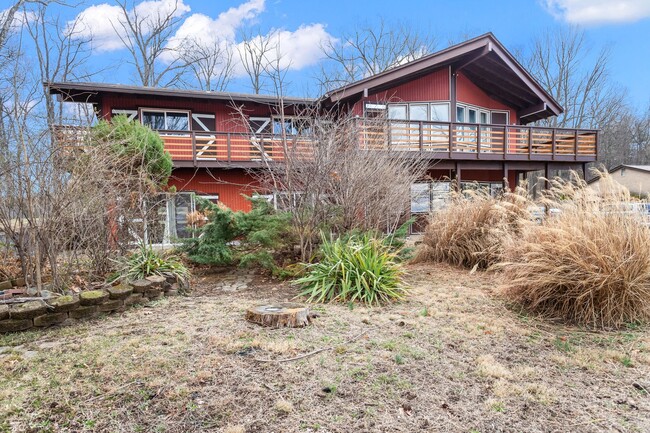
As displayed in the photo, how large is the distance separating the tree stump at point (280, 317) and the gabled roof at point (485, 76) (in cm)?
905

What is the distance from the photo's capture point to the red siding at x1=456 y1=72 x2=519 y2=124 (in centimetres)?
1540

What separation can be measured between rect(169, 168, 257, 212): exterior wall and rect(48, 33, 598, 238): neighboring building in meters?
0.03

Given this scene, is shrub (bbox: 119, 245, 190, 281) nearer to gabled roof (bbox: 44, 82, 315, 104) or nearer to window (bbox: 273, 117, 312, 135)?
window (bbox: 273, 117, 312, 135)

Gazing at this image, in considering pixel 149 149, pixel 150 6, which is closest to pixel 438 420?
pixel 149 149

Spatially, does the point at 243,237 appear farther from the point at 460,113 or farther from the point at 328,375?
the point at 460,113

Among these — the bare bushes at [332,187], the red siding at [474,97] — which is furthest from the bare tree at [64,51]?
the red siding at [474,97]

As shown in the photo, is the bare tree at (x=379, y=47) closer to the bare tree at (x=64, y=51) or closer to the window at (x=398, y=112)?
the window at (x=398, y=112)

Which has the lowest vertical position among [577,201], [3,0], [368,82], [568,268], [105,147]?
[568,268]

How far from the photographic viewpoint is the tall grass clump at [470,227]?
6707 mm

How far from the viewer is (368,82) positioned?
13141 mm

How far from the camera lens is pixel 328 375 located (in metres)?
2.90

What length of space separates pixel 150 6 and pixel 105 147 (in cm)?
2145

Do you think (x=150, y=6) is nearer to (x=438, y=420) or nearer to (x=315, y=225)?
(x=315, y=225)

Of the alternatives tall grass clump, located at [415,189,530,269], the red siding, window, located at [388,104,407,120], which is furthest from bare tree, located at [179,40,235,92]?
tall grass clump, located at [415,189,530,269]
